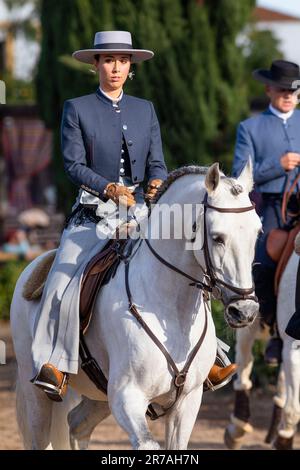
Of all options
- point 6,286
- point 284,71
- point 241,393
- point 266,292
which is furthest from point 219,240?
point 6,286

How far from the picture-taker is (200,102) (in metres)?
15.0

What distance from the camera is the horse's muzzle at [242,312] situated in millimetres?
5523

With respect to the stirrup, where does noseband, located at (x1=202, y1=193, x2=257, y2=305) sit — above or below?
above

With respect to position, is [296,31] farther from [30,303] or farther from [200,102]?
[30,303]

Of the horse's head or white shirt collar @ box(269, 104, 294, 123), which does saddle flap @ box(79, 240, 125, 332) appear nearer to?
the horse's head

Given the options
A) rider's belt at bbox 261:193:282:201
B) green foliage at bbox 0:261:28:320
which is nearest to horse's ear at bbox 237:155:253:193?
rider's belt at bbox 261:193:282:201

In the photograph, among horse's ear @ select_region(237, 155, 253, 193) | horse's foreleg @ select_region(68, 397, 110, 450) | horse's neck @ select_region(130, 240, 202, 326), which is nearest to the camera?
horse's ear @ select_region(237, 155, 253, 193)

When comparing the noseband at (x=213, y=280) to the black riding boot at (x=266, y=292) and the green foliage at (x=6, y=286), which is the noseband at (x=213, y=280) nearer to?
the black riding boot at (x=266, y=292)

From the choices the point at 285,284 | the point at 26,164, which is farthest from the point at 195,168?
the point at 26,164

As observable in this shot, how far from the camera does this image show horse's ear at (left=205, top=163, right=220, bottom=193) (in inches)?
224

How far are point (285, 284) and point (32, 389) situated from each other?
2.33 metres

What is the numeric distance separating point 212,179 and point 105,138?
1158mm

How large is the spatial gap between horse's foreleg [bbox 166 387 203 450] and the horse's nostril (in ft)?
2.47

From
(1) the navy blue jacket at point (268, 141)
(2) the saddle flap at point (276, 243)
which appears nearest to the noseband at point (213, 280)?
(2) the saddle flap at point (276, 243)
